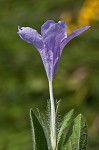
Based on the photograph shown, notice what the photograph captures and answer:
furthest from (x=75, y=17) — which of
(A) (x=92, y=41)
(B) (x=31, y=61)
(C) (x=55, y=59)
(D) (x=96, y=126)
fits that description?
(C) (x=55, y=59)

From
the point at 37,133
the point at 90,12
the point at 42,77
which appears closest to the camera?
the point at 37,133

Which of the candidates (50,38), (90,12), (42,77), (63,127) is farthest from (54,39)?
(42,77)

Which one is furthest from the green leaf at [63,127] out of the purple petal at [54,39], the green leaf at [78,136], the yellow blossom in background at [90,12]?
the yellow blossom in background at [90,12]

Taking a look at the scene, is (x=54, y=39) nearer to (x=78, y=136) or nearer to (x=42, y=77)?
(x=78, y=136)

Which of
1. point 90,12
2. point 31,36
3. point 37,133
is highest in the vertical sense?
point 90,12

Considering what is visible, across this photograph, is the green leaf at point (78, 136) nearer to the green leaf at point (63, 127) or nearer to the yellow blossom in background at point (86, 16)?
the green leaf at point (63, 127)

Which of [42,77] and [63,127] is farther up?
[42,77]

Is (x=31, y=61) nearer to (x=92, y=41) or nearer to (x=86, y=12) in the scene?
(x=92, y=41)

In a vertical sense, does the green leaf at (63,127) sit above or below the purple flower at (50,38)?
below
